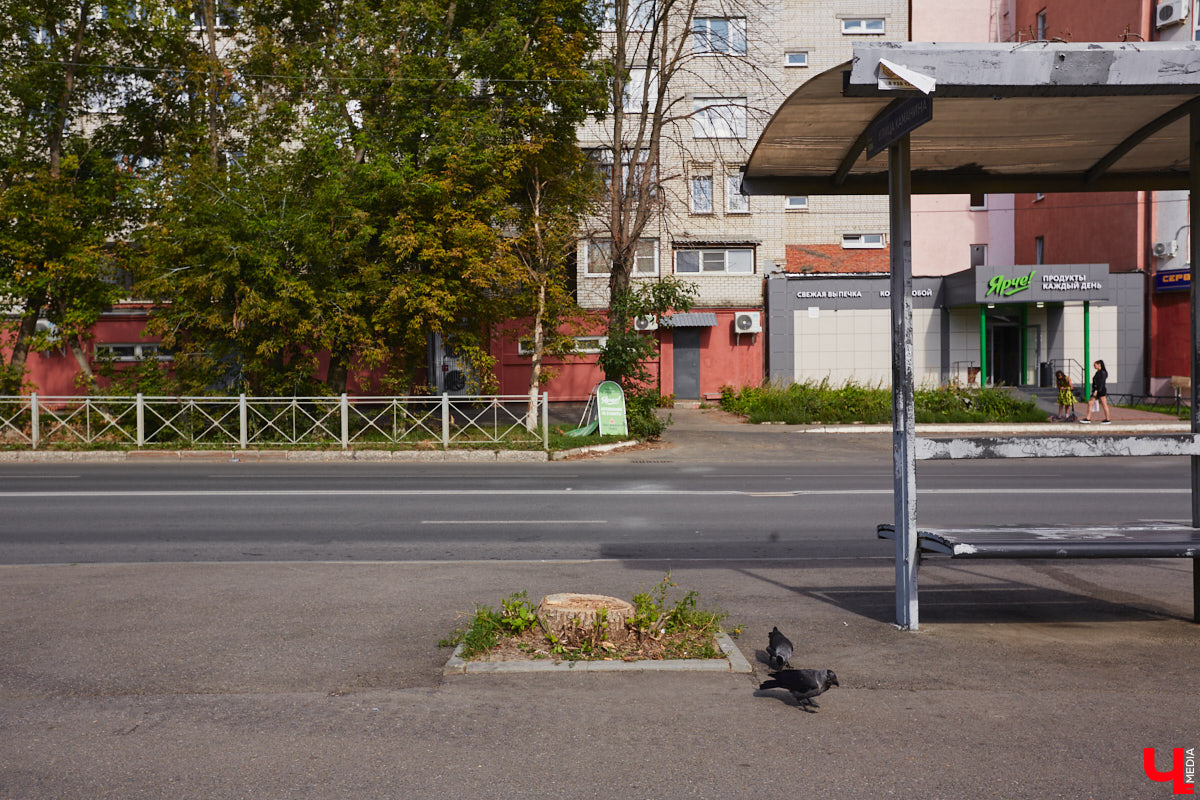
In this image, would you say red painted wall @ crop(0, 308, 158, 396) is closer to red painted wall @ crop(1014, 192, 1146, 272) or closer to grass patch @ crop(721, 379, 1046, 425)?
grass patch @ crop(721, 379, 1046, 425)

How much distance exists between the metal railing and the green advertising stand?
163cm

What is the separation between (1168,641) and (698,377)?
2940 centimetres

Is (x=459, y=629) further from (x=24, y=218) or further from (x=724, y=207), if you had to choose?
(x=724, y=207)

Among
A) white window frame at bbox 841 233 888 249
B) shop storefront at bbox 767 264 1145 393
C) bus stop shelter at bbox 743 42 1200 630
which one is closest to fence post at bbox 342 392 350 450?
bus stop shelter at bbox 743 42 1200 630

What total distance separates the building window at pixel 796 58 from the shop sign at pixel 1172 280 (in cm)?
1494

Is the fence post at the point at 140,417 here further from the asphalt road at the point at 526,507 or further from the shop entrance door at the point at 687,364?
the shop entrance door at the point at 687,364

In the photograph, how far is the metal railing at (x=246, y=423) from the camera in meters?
20.5

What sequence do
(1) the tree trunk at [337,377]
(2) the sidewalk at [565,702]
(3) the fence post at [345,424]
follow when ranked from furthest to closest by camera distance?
(1) the tree trunk at [337,377], (3) the fence post at [345,424], (2) the sidewalk at [565,702]

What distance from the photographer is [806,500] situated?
41.5ft

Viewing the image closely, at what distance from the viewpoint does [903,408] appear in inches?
231

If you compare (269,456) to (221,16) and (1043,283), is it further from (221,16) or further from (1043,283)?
(1043,283)

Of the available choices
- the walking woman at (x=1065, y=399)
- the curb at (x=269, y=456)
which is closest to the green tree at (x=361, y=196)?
the curb at (x=269, y=456)

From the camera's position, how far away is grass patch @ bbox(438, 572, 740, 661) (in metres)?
5.40

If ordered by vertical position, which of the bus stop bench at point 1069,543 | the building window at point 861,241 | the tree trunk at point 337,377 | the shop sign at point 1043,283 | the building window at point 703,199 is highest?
the building window at point 703,199
